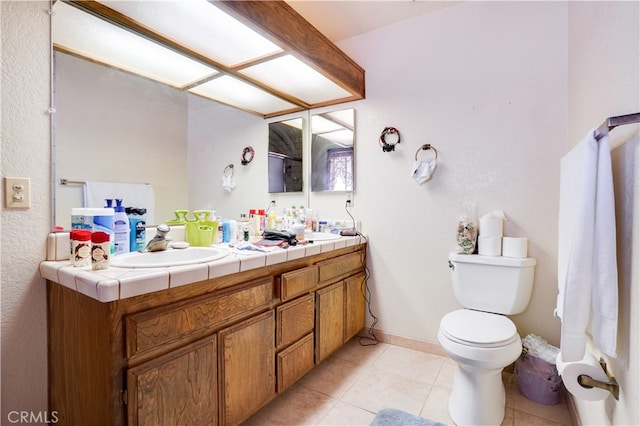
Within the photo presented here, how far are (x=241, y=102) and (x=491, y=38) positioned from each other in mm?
1774

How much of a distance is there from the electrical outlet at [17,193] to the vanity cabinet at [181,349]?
33 centimetres

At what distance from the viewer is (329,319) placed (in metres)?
1.85

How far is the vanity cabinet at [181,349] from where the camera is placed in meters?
0.89

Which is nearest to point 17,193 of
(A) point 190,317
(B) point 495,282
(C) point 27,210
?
(C) point 27,210

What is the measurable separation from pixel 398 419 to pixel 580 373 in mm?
826

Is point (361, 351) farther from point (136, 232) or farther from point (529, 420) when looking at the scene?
point (136, 232)

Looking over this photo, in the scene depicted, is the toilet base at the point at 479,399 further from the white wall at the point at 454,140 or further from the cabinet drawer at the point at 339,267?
the cabinet drawer at the point at 339,267

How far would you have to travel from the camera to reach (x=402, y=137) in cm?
216

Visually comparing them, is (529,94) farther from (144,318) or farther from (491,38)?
(144,318)

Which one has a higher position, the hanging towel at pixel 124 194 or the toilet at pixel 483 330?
the hanging towel at pixel 124 194

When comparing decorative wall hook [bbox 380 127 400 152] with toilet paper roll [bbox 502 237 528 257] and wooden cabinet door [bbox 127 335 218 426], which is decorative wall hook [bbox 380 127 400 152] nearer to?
toilet paper roll [bbox 502 237 528 257]

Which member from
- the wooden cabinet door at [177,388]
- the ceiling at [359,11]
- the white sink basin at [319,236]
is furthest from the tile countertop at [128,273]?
the ceiling at [359,11]

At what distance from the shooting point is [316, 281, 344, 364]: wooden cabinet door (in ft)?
5.75

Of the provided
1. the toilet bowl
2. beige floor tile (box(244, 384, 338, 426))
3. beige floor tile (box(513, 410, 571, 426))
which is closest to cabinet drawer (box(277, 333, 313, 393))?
beige floor tile (box(244, 384, 338, 426))
